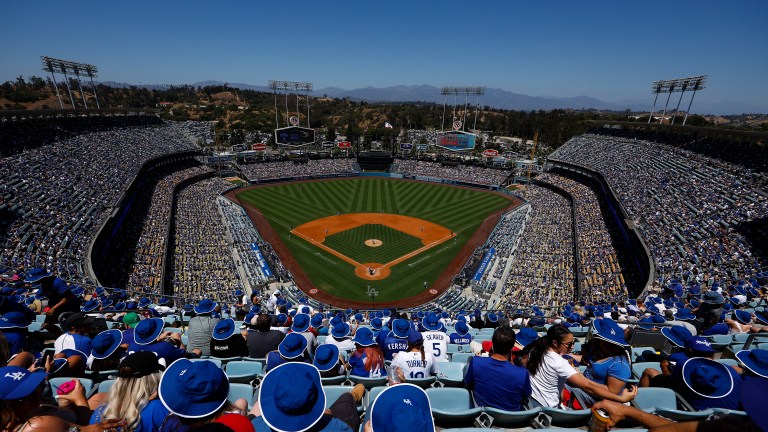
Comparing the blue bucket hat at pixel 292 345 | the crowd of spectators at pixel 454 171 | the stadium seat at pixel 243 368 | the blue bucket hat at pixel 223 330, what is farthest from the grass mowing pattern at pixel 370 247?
the blue bucket hat at pixel 292 345

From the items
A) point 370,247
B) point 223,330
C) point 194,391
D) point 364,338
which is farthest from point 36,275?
point 370,247

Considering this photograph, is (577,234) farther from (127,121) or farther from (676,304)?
(127,121)

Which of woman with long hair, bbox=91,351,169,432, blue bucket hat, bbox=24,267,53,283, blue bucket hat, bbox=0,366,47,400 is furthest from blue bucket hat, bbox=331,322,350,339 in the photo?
blue bucket hat, bbox=24,267,53,283

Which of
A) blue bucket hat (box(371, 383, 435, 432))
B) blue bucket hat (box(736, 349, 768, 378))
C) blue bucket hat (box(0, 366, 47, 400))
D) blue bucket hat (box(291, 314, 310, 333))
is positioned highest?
blue bucket hat (box(371, 383, 435, 432))

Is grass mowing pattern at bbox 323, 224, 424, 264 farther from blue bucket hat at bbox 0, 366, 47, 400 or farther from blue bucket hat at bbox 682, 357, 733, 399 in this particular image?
blue bucket hat at bbox 0, 366, 47, 400

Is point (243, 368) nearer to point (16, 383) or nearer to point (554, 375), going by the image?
point (16, 383)

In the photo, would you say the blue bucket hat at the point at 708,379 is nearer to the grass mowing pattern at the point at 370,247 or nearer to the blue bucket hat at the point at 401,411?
the blue bucket hat at the point at 401,411
